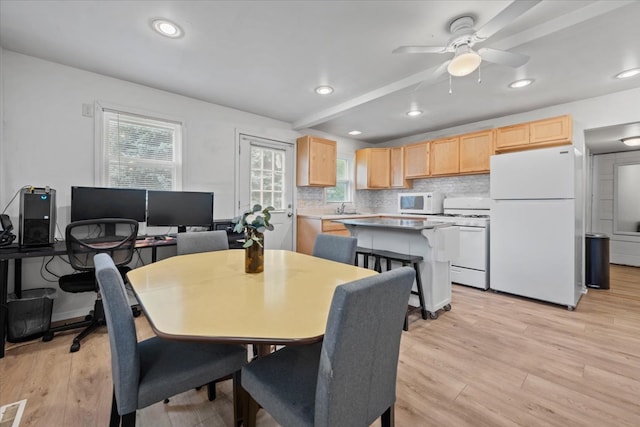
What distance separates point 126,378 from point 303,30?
2.40 m

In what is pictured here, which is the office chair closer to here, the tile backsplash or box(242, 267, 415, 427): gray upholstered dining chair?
box(242, 267, 415, 427): gray upholstered dining chair

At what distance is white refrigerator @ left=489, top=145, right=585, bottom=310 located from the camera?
119 inches

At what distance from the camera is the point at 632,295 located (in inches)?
138

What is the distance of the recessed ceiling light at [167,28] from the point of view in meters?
2.06

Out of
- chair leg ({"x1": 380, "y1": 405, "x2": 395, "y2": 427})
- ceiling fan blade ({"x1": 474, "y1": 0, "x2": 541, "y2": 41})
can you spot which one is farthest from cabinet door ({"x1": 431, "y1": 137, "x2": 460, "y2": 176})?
chair leg ({"x1": 380, "y1": 405, "x2": 395, "y2": 427})

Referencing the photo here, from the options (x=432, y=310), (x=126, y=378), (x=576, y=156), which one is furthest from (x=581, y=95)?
(x=126, y=378)

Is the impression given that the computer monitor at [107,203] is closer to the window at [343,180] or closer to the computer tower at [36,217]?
the computer tower at [36,217]

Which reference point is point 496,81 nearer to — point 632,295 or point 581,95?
point 581,95

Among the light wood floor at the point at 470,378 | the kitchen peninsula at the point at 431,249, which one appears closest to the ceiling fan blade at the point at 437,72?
the kitchen peninsula at the point at 431,249

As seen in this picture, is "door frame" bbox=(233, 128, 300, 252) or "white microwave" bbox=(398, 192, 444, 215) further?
"white microwave" bbox=(398, 192, 444, 215)

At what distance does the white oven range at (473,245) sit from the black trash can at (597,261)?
1.41 m

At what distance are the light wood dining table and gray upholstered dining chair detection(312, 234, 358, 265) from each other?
8.7 inches

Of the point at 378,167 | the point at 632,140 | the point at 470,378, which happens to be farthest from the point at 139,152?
the point at 632,140

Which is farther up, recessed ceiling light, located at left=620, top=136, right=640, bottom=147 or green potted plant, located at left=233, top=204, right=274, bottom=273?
recessed ceiling light, located at left=620, top=136, right=640, bottom=147
